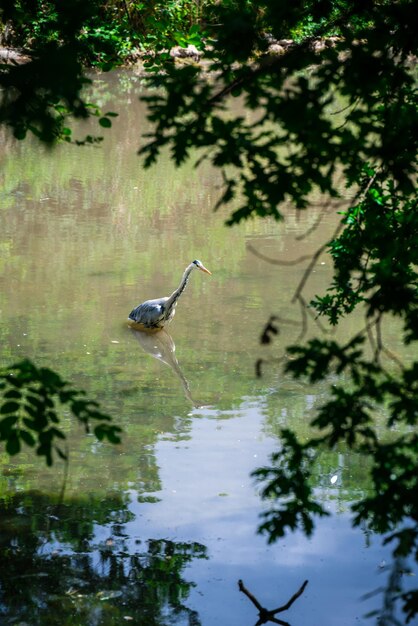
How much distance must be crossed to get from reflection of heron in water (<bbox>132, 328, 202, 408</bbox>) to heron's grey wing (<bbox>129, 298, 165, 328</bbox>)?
11cm

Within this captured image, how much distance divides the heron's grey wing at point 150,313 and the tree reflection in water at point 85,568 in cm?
336

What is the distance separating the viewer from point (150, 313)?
9.52 metres

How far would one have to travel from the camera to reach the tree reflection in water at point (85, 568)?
5.13 metres

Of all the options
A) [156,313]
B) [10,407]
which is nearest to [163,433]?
[156,313]

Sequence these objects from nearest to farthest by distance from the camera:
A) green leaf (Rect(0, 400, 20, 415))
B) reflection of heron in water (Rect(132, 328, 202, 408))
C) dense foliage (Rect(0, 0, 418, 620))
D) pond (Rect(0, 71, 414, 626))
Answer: dense foliage (Rect(0, 0, 418, 620))
green leaf (Rect(0, 400, 20, 415))
pond (Rect(0, 71, 414, 626))
reflection of heron in water (Rect(132, 328, 202, 408))

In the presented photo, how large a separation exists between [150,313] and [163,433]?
2313 millimetres

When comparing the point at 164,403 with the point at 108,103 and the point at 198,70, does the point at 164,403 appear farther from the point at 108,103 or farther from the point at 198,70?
the point at 108,103

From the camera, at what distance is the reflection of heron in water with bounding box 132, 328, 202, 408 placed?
884 cm

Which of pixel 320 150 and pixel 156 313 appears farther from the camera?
pixel 156 313

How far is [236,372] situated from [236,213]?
16.0 ft

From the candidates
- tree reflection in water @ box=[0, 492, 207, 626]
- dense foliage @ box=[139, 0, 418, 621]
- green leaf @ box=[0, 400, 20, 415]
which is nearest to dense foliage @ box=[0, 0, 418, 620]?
dense foliage @ box=[139, 0, 418, 621]

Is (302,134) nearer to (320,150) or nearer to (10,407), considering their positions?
(320,150)

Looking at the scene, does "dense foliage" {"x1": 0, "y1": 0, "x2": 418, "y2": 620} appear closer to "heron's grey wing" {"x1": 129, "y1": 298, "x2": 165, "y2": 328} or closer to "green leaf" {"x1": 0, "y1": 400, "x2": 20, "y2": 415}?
"green leaf" {"x1": 0, "y1": 400, "x2": 20, "y2": 415}

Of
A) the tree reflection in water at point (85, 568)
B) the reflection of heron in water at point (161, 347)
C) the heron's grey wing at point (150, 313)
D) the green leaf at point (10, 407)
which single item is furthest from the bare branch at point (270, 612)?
the heron's grey wing at point (150, 313)
